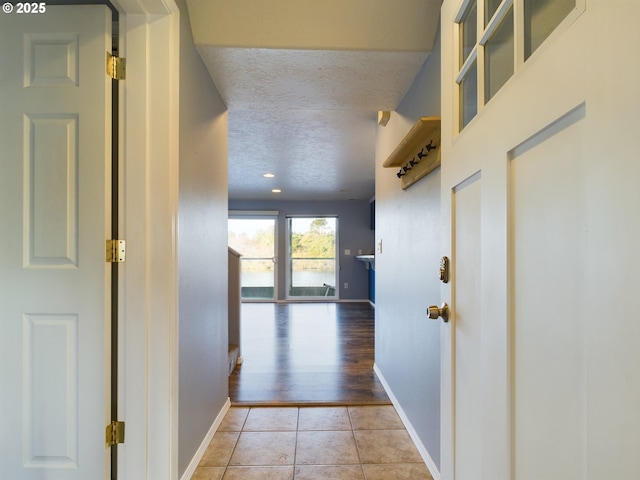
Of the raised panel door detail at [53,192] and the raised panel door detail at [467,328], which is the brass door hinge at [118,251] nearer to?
the raised panel door detail at [53,192]

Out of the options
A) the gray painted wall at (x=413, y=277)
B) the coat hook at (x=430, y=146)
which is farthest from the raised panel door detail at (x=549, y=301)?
the coat hook at (x=430, y=146)

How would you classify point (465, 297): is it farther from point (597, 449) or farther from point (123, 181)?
point (123, 181)

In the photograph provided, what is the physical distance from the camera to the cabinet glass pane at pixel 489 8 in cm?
79

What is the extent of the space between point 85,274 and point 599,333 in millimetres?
1503

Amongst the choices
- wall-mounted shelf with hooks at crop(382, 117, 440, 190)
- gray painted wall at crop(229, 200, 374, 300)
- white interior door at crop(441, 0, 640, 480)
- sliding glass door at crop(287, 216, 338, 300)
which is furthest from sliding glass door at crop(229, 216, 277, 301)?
white interior door at crop(441, 0, 640, 480)

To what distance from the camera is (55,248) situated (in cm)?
122

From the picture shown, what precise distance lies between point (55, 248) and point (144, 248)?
0.34 m

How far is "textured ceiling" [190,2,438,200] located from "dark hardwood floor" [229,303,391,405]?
1.99 meters

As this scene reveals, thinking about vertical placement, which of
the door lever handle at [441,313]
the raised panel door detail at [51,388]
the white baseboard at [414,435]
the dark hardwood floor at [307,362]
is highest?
the door lever handle at [441,313]

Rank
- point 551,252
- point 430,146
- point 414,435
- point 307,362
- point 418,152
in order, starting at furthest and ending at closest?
1. point 307,362
2. point 414,435
3. point 418,152
4. point 430,146
5. point 551,252

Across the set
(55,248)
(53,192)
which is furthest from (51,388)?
(53,192)

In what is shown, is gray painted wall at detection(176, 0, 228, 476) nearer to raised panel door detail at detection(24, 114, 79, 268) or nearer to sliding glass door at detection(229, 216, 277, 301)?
raised panel door detail at detection(24, 114, 79, 268)

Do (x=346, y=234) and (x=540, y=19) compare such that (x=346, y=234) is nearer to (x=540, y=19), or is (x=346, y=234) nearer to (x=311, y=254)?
(x=311, y=254)

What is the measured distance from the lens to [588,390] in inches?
18.1
